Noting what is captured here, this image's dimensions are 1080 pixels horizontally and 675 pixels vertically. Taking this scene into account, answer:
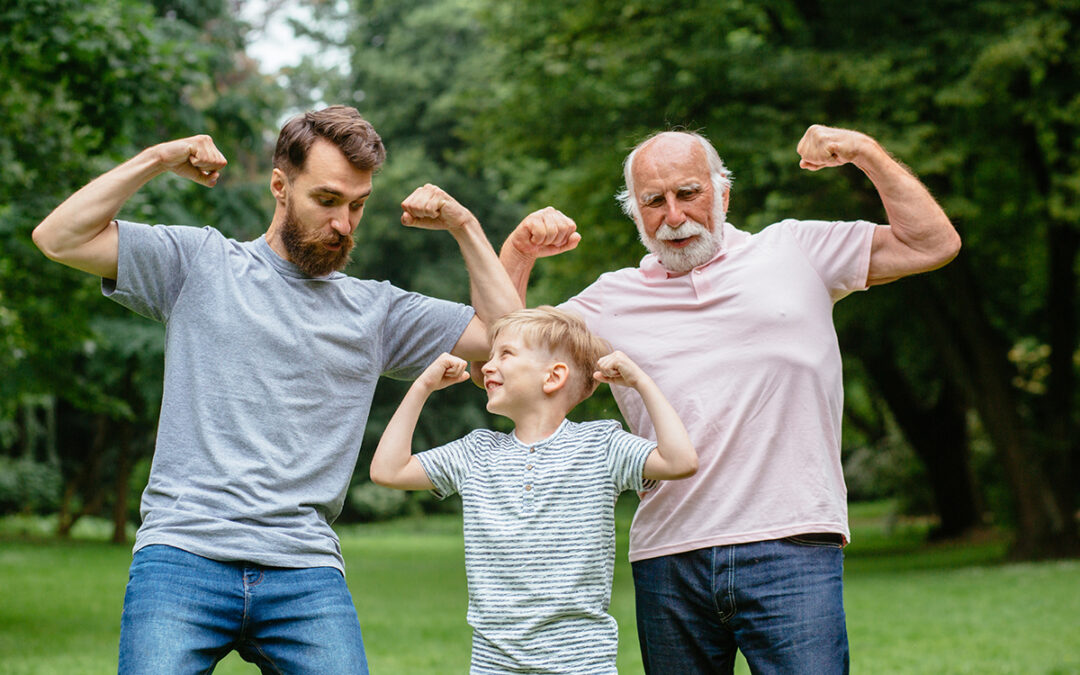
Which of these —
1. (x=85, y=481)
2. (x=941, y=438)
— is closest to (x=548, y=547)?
(x=941, y=438)

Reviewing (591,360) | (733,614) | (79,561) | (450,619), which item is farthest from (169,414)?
(79,561)

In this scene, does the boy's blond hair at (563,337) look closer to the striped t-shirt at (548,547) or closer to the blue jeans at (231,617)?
the striped t-shirt at (548,547)

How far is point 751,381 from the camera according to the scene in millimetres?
3268

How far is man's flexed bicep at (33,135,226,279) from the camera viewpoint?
2.87 metres

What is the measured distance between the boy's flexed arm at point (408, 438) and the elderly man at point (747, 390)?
49 centimetres

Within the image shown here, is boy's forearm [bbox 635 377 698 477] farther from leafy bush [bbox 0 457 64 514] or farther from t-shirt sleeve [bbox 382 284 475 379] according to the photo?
leafy bush [bbox 0 457 64 514]

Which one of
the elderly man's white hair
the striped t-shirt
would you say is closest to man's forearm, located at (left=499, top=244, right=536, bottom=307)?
the elderly man's white hair

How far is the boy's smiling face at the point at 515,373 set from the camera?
3.19 m

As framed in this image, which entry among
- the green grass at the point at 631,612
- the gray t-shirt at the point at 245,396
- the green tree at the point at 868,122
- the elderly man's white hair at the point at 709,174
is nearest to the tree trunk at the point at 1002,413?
the green tree at the point at 868,122

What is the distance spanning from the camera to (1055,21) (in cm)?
1323

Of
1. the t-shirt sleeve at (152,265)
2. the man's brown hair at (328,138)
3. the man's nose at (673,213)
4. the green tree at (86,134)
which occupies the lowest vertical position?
the t-shirt sleeve at (152,265)

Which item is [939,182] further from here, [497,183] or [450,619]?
[497,183]

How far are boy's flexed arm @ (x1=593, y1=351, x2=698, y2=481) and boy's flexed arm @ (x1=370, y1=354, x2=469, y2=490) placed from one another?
42 centimetres

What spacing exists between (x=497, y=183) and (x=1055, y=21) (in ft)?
59.1
